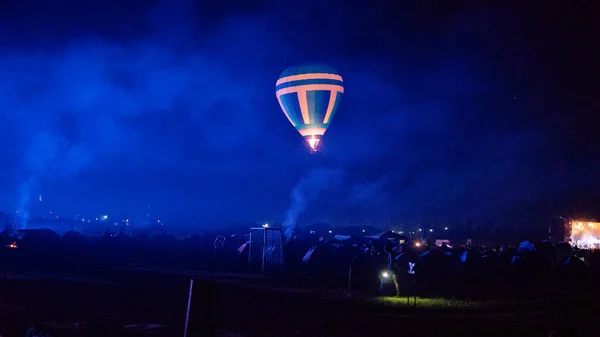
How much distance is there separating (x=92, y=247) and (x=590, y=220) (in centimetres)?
5852

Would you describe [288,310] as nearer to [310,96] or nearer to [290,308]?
[290,308]

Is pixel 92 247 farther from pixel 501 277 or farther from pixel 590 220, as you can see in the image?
pixel 590 220

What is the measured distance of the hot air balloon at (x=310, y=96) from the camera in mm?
36312

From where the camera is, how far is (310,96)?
1436 inches

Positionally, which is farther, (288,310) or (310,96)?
(310,96)

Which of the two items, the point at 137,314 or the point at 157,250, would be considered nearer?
the point at 137,314

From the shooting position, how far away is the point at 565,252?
35.1 m

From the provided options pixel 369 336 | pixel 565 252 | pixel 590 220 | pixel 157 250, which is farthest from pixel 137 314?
pixel 590 220

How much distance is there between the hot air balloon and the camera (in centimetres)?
3631

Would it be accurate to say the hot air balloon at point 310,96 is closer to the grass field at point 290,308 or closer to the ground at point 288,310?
the grass field at point 290,308

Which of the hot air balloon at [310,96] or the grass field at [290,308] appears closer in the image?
the grass field at [290,308]

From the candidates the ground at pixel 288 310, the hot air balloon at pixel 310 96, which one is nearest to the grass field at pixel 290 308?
the ground at pixel 288 310

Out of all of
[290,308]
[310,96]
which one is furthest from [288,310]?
[310,96]

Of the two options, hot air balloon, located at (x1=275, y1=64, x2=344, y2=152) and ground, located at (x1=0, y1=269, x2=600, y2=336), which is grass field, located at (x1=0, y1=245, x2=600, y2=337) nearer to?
ground, located at (x1=0, y1=269, x2=600, y2=336)
